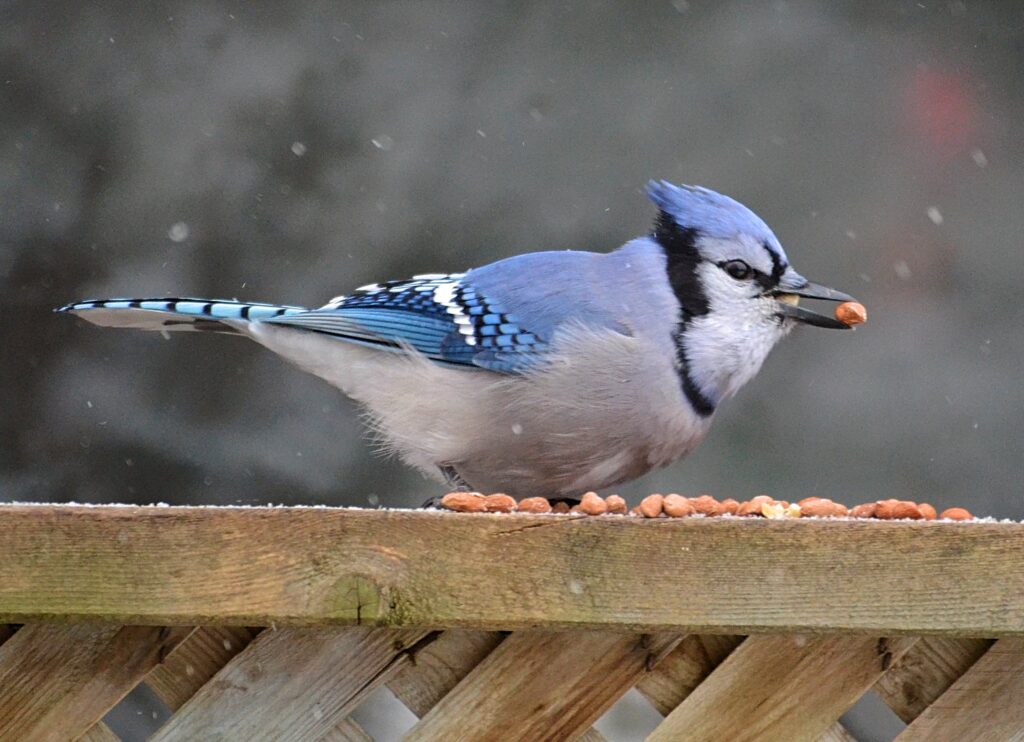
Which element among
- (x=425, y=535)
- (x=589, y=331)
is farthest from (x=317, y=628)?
(x=589, y=331)

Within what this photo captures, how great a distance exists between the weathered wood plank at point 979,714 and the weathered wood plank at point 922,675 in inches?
0.5

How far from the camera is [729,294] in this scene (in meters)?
1.84

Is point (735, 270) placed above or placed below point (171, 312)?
above

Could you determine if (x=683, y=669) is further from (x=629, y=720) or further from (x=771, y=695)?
(x=629, y=720)

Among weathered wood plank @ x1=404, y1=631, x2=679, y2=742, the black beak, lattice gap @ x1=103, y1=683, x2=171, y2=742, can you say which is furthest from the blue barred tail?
lattice gap @ x1=103, y1=683, x2=171, y2=742

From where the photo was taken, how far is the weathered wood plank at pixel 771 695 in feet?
3.83

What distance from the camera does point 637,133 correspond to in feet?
11.7

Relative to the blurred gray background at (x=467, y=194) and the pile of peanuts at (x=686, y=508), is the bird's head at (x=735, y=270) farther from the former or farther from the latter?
the blurred gray background at (x=467, y=194)

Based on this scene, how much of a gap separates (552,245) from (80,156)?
1104 millimetres

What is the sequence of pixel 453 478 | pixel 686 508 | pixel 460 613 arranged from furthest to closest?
pixel 453 478
pixel 686 508
pixel 460 613

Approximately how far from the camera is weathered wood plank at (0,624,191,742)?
44.3 inches

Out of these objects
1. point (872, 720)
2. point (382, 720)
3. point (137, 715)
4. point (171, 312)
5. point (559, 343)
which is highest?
point (559, 343)

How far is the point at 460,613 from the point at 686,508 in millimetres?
244

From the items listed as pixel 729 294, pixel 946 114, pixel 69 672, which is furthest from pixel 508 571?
pixel 946 114
